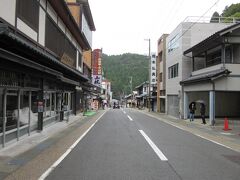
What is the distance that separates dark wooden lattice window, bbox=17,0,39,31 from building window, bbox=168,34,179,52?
25660mm

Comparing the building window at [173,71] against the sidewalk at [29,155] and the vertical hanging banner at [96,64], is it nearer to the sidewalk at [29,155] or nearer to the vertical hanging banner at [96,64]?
the vertical hanging banner at [96,64]

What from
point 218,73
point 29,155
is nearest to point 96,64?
point 218,73

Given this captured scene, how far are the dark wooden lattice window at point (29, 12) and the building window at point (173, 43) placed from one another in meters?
25.7

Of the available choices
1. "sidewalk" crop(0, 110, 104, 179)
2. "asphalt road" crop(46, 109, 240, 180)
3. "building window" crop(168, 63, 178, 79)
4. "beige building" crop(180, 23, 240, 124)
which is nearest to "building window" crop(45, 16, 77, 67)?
"sidewalk" crop(0, 110, 104, 179)

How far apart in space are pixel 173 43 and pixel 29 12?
2975 cm

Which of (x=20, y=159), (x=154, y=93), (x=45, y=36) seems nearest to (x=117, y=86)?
(x=154, y=93)

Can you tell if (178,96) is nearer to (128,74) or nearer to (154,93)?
(154,93)

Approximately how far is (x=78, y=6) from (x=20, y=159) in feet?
A: 110

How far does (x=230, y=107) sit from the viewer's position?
3809 cm

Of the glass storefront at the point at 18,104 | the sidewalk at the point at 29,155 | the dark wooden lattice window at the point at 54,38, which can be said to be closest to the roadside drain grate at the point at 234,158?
the sidewalk at the point at 29,155

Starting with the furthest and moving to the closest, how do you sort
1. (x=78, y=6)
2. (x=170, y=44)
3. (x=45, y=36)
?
(x=170, y=44), (x=78, y=6), (x=45, y=36)

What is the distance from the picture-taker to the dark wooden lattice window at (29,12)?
50.1 ft

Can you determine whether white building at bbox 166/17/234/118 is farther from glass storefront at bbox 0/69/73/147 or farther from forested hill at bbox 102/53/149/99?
forested hill at bbox 102/53/149/99

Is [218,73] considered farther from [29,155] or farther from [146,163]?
[29,155]
